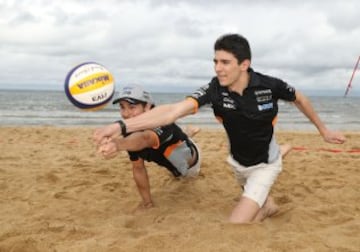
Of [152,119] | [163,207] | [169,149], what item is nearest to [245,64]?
[152,119]

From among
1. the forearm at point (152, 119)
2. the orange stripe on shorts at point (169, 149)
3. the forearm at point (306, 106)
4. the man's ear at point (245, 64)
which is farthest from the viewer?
the orange stripe on shorts at point (169, 149)

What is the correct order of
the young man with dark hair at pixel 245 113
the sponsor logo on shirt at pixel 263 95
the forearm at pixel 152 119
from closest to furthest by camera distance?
the forearm at pixel 152 119
the young man with dark hair at pixel 245 113
the sponsor logo on shirt at pixel 263 95

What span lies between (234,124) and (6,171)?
14.2 ft

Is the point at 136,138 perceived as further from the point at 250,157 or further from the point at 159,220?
the point at 250,157

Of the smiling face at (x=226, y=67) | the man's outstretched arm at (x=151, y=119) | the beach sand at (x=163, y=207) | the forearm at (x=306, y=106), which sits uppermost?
the smiling face at (x=226, y=67)

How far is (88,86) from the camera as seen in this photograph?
5.17m

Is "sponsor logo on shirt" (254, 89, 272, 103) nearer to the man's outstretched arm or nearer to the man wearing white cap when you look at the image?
the man's outstretched arm

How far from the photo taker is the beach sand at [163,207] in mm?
3521

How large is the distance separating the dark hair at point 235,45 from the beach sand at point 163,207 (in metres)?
1.55

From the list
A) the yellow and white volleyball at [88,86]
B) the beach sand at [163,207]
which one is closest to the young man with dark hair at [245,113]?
the beach sand at [163,207]

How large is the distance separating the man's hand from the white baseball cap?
1.46 metres

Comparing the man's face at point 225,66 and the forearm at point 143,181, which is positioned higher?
the man's face at point 225,66

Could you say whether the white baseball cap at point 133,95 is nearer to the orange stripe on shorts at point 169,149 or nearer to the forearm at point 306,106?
the orange stripe on shorts at point 169,149

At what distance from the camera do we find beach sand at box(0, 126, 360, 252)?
352 cm
